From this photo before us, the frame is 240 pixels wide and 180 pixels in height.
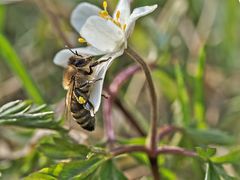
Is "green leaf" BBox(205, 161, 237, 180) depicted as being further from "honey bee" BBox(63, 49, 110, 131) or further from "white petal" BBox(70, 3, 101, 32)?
"white petal" BBox(70, 3, 101, 32)

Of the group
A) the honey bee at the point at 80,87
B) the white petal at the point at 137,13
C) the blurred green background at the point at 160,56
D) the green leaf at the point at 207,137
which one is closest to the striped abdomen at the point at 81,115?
the honey bee at the point at 80,87

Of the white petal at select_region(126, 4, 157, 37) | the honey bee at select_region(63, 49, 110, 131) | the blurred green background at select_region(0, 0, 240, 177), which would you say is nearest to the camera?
the white petal at select_region(126, 4, 157, 37)

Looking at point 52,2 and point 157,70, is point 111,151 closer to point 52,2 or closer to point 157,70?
point 157,70

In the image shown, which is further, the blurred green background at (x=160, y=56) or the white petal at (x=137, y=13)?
the blurred green background at (x=160, y=56)

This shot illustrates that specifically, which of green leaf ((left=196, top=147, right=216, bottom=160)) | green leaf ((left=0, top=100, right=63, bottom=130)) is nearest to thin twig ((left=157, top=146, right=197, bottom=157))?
green leaf ((left=196, top=147, right=216, bottom=160))

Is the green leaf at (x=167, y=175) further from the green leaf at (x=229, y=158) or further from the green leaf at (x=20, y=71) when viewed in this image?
the green leaf at (x=20, y=71)

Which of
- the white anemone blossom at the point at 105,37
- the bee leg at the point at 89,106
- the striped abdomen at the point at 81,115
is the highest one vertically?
the white anemone blossom at the point at 105,37
